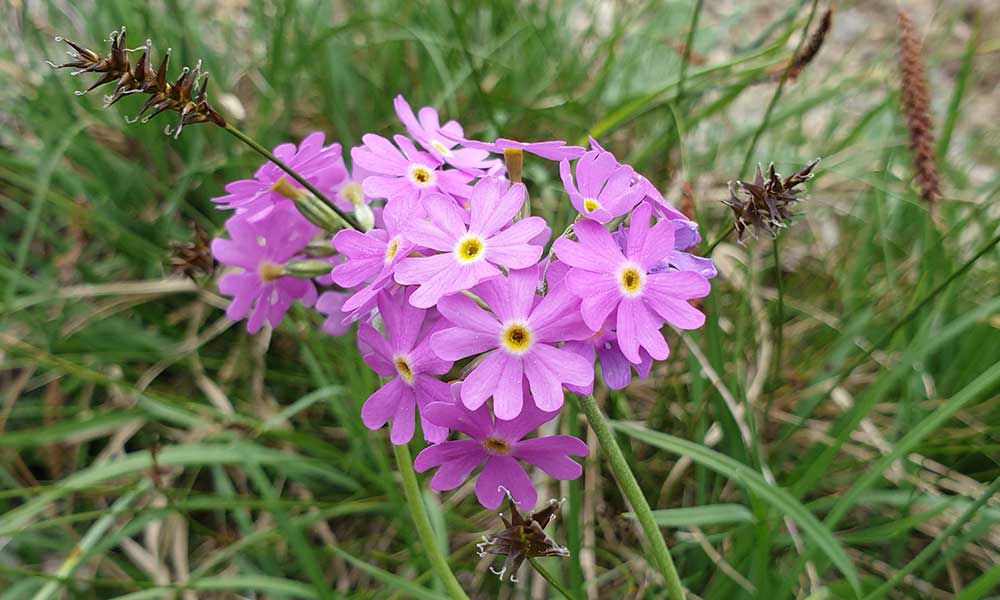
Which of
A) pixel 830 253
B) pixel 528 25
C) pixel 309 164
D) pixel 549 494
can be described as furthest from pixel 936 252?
pixel 528 25

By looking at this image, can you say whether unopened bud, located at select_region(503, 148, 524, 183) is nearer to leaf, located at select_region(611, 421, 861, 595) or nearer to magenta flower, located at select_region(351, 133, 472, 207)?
magenta flower, located at select_region(351, 133, 472, 207)

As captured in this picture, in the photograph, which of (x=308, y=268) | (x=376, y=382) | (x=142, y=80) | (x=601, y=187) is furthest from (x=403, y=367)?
(x=376, y=382)

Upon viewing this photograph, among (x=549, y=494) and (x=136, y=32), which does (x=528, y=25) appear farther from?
(x=549, y=494)

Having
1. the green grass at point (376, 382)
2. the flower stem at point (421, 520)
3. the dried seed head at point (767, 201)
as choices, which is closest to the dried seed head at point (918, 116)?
the green grass at point (376, 382)

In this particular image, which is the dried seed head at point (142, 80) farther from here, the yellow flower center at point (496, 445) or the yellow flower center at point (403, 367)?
the yellow flower center at point (496, 445)

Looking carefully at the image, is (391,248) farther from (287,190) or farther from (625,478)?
(625,478)

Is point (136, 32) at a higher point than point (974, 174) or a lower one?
lower
